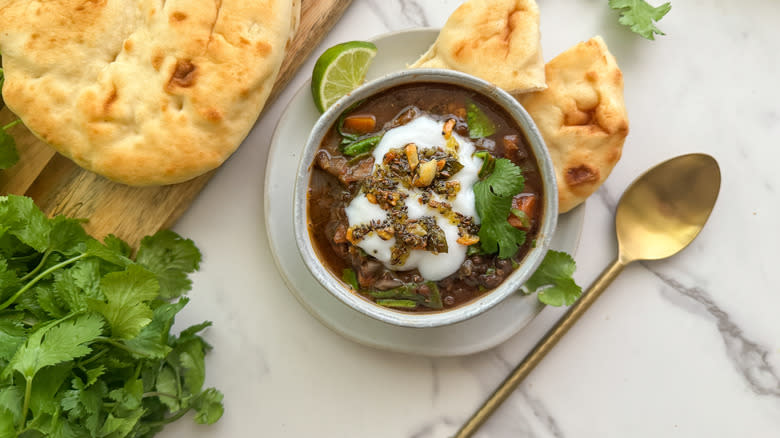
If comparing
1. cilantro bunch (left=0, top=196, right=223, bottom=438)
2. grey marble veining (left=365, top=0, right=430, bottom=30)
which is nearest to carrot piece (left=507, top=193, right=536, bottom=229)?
grey marble veining (left=365, top=0, right=430, bottom=30)

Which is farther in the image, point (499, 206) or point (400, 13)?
point (400, 13)

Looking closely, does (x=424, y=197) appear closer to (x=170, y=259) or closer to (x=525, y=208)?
(x=525, y=208)

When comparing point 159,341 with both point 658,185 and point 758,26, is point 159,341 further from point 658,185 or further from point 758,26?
point 758,26

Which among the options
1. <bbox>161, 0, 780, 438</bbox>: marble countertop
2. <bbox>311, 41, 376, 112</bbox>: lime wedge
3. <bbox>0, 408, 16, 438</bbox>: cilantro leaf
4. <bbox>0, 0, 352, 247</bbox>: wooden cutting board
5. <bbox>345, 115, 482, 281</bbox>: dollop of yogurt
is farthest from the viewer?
<bbox>161, 0, 780, 438</bbox>: marble countertop

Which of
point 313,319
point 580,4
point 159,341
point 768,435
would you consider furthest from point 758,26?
point 159,341

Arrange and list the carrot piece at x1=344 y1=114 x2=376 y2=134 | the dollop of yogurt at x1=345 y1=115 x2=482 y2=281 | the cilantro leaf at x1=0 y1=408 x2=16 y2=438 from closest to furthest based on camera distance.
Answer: the cilantro leaf at x1=0 y1=408 x2=16 y2=438, the dollop of yogurt at x1=345 y1=115 x2=482 y2=281, the carrot piece at x1=344 y1=114 x2=376 y2=134

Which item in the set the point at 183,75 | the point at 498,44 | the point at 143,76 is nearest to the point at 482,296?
the point at 498,44

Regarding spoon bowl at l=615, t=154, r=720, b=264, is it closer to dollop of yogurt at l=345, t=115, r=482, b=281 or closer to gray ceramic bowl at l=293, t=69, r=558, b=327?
gray ceramic bowl at l=293, t=69, r=558, b=327
